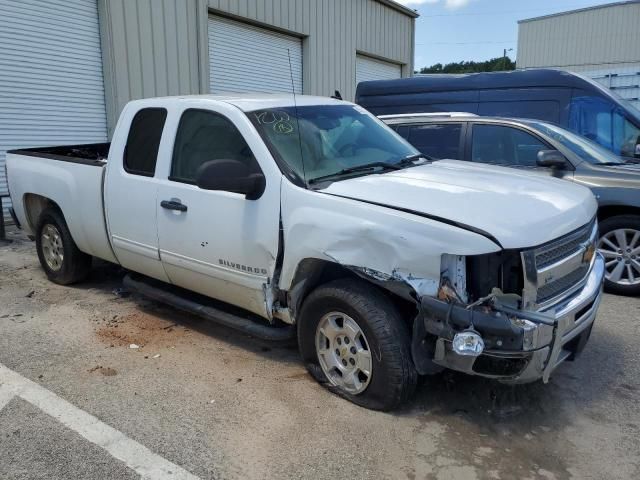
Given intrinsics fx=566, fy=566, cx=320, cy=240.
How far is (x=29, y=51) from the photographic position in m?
9.05

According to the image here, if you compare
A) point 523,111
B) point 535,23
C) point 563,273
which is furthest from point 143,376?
point 535,23

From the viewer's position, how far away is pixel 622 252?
5.57 metres

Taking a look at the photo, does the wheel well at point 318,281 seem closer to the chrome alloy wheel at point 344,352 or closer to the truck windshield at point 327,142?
the chrome alloy wheel at point 344,352

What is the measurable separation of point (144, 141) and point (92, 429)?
7.82ft

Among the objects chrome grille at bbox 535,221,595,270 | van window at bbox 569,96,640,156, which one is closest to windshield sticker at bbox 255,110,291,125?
chrome grille at bbox 535,221,595,270

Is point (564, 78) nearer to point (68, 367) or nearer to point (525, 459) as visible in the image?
point (525, 459)

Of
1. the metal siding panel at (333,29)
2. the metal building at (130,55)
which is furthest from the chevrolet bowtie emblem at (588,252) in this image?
the metal siding panel at (333,29)

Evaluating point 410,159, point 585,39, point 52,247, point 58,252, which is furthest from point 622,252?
point 585,39

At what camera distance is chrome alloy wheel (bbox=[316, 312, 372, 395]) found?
132 inches

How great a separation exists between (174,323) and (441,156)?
3585 mm

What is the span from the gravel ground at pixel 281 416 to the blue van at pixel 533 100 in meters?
4.17

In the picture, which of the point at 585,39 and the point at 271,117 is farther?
the point at 585,39

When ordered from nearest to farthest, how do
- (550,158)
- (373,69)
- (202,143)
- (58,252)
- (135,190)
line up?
(202,143)
(135,190)
(550,158)
(58,252)
(373,69)

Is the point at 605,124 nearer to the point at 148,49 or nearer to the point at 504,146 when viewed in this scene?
the point at 504,146
